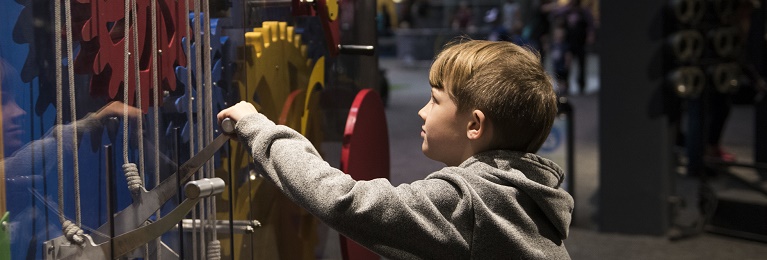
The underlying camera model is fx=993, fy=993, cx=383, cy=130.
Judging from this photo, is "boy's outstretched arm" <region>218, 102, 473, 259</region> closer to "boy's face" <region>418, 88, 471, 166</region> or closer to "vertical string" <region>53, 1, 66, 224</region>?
"boy's face" <region>418, 88, 471, 166</region>

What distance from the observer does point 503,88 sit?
1.53m

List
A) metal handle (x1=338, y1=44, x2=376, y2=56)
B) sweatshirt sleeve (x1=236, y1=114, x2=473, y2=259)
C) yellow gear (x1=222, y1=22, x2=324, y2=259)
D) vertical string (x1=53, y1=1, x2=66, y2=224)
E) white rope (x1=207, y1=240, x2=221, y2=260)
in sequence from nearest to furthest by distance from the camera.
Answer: vertical string (x1=53, y1=1, x2=66, y2=224)
sweatshirt sleeve (x1=236, y1=114, x2=473, y2=259)
white rope (x1=207, y1=240, x2=221, y2=260)
yellow gear (x1=222, y1=22, x2=324, y2=259)
metal handle (x1=338, y1=44, x2=376, y2=56)

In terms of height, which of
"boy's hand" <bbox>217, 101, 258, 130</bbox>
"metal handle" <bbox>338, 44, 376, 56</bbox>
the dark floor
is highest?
"metal handle" <bbox>338, 44, 376, 56</bbox>

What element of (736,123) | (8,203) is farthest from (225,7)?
(736,123)

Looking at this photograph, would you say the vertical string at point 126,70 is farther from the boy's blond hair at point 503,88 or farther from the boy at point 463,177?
the boy's blond hair at point 503,88

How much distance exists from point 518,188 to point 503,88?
0.52ft

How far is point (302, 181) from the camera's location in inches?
57.4

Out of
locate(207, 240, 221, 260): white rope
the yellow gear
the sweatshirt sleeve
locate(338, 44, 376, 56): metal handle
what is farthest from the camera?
locate(338, 44, 376, 56): metal handle

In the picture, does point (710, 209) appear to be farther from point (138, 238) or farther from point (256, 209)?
point (138, 238)

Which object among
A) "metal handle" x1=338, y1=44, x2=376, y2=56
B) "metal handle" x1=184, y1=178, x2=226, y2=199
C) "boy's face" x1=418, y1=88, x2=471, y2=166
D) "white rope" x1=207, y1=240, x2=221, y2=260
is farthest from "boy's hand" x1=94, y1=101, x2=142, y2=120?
"metal handle" x1=338, y1=44, x2=376, y2=56

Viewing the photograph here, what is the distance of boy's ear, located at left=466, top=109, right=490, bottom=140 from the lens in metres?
1.55

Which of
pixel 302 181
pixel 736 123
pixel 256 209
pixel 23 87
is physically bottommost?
pixel 736 123

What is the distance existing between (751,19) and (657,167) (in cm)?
171

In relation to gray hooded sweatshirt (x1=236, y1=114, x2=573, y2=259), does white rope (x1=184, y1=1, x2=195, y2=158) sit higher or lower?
higher
